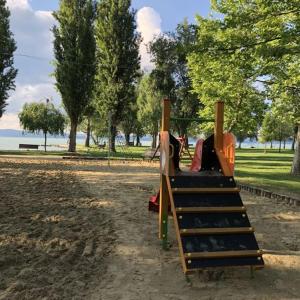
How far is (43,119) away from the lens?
4478cm

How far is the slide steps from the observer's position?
5938 millimetres

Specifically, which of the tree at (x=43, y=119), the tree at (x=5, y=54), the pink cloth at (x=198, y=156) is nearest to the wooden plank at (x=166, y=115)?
the pink cloth at (x=198, y=156)

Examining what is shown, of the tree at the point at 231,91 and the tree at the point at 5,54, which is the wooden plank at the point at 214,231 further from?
the tree at the point at 5,54

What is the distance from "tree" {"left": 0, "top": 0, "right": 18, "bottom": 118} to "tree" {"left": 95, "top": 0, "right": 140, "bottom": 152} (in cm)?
792

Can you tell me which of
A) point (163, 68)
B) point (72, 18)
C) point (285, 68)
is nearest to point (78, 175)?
point (285, 68)

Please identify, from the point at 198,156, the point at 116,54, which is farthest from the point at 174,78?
the point at 198,156

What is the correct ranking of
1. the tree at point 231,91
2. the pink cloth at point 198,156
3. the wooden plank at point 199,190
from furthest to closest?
the tree at point 231,91 < the pink cloth at point 198,156 < the wooden plank at point 199,190

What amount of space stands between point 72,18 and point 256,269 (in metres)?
34.7

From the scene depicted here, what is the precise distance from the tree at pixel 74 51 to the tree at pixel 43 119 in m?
6.84

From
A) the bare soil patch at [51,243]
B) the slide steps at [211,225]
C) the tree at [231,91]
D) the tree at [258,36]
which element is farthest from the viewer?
the tree at [231,91]

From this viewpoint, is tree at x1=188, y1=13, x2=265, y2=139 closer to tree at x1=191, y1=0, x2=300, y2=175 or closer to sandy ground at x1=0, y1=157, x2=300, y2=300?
tree at x1=191, y1=0, x2=300, y2=175

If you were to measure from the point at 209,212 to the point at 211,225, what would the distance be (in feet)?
0.74

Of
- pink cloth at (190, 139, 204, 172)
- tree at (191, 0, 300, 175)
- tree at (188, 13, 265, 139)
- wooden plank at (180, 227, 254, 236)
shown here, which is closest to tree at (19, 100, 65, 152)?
tree at (188, 13, 265, 139)

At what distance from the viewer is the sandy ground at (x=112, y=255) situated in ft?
18.6
